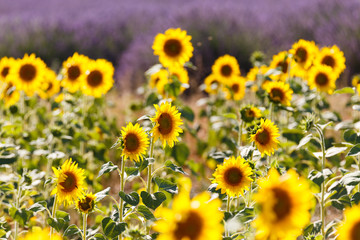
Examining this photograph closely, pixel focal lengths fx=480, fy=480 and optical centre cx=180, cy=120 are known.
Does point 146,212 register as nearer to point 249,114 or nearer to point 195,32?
point 249,114

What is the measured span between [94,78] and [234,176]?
1464mm

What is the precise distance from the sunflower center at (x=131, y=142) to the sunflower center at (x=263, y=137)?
19.3 inches

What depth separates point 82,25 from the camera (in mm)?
11383

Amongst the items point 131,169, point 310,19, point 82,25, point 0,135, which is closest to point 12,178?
point 0,135

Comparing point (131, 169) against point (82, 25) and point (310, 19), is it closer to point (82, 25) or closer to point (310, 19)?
point (310, 19)

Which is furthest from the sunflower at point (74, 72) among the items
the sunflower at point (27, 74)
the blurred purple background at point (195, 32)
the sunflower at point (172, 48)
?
the blurred purple background at point (195, 32)

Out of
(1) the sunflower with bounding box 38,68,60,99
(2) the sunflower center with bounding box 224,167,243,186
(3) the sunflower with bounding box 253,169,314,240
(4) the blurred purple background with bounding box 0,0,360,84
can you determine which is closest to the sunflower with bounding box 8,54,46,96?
(1) the sunflower with bounding box 38,68,60,99

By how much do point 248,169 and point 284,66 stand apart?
1738 mm

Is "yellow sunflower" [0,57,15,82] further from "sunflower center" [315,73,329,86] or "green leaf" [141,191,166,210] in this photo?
"sunflower center" [315,73,329,86]

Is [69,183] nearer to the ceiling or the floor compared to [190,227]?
nearer to the ceiling

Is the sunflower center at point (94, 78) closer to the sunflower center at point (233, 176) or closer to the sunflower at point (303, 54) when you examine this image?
the sunflower at point (303, 54)

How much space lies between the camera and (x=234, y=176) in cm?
173

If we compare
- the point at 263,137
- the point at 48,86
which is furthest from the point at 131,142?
the point at 48,86

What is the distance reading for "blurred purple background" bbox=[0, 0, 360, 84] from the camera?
7.70 meters
